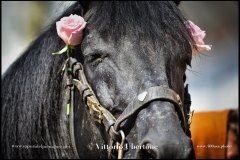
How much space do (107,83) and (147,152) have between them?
0.32 metres

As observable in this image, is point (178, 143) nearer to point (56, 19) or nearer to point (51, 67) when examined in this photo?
point (51, 67)

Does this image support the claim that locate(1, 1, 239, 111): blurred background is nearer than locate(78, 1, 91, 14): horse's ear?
No

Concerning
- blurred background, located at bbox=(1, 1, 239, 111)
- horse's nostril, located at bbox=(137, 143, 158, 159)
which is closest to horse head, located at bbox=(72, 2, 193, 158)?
horse's nostril, located at bbox=(137, 143, 158, 159)

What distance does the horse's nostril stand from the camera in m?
1.29

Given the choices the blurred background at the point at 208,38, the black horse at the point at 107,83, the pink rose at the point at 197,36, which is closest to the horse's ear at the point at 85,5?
the black horse at the point at 107,83

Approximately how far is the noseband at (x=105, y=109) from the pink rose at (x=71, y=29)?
0.07 m

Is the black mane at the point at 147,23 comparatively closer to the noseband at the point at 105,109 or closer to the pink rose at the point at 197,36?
the pink rose at the point at 197,36

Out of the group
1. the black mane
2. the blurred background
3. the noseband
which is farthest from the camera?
the blurred background

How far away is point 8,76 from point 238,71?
2.80 meters

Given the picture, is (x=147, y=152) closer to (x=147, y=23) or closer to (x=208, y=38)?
(x=147, y=23)

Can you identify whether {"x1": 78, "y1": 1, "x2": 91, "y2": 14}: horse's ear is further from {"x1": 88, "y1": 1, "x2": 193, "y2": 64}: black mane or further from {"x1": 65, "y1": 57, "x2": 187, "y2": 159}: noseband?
{"x1": 65, "y1": 57, "x2": 187, "y2": 159}: noseband

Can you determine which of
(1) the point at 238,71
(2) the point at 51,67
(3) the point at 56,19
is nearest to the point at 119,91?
(2) the point at 51,67

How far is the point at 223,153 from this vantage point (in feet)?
10.3

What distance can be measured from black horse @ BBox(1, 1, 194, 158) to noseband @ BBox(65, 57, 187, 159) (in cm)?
1
